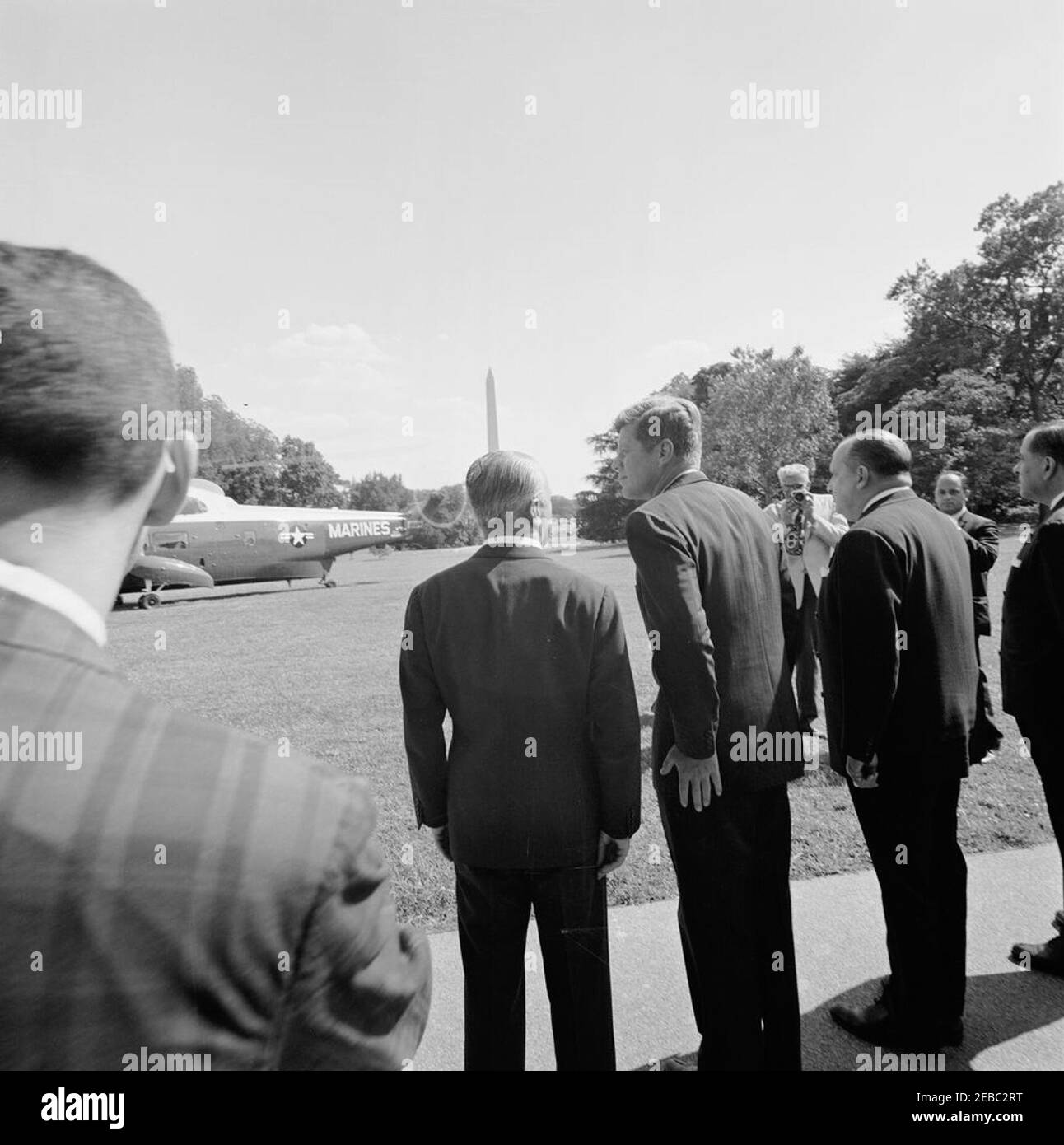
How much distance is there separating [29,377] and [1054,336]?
51.3 m

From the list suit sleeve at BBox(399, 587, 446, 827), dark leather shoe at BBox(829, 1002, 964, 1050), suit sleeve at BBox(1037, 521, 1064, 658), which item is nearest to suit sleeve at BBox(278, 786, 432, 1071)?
suit sleeve at BBox(399, 587, 446, 827)

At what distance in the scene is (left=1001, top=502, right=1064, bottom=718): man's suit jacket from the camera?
299 centimetres

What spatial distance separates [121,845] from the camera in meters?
0.67

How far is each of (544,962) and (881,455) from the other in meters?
2.19

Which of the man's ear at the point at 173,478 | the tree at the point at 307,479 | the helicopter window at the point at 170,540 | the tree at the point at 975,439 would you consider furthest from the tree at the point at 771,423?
the man's ear at the point at 173,478

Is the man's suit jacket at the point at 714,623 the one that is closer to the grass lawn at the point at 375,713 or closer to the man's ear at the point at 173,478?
the man's ear at the point at 173,478

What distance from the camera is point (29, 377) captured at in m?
0.83

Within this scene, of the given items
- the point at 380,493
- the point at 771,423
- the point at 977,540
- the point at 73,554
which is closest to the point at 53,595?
the point at 73,554

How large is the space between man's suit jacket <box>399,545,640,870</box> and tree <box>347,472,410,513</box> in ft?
179

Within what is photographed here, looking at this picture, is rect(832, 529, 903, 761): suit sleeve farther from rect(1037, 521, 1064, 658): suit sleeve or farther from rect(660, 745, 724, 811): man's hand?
rect(1037, 521, 1064, 658): suit sleeve

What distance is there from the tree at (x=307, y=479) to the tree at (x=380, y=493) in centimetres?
217

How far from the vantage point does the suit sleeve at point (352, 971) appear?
0.75 m
